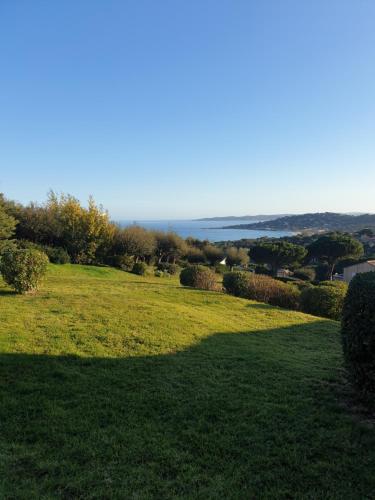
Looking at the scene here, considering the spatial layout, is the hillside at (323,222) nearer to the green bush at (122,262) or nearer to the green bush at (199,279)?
the green bush at (122,262)

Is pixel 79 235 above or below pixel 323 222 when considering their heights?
below

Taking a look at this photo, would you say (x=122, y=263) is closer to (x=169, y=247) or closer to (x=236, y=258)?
(x=169, y=247)

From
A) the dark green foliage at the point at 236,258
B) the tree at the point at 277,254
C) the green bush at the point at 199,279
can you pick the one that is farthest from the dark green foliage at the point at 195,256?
the green bush at the point at 199,279

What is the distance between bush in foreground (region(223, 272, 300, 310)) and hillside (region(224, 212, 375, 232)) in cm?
9240

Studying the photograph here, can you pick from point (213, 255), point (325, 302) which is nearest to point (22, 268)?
point (325, 302)

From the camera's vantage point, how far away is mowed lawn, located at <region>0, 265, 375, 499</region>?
2709 millimetres

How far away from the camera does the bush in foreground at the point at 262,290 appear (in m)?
13.8

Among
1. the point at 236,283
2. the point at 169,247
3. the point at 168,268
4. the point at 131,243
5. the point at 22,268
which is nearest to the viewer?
the point at 22,268

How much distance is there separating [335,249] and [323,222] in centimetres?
9120

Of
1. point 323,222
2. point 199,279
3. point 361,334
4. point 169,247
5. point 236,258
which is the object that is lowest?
point 236,258

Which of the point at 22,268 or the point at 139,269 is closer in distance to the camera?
the point at 22,268

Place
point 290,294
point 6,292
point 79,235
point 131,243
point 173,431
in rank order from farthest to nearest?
point 131,243 < point 79,235 < point 290,294 < point 6,292 < point 173,431

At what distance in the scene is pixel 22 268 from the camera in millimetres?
9414

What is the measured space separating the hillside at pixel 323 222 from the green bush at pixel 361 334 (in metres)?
102
